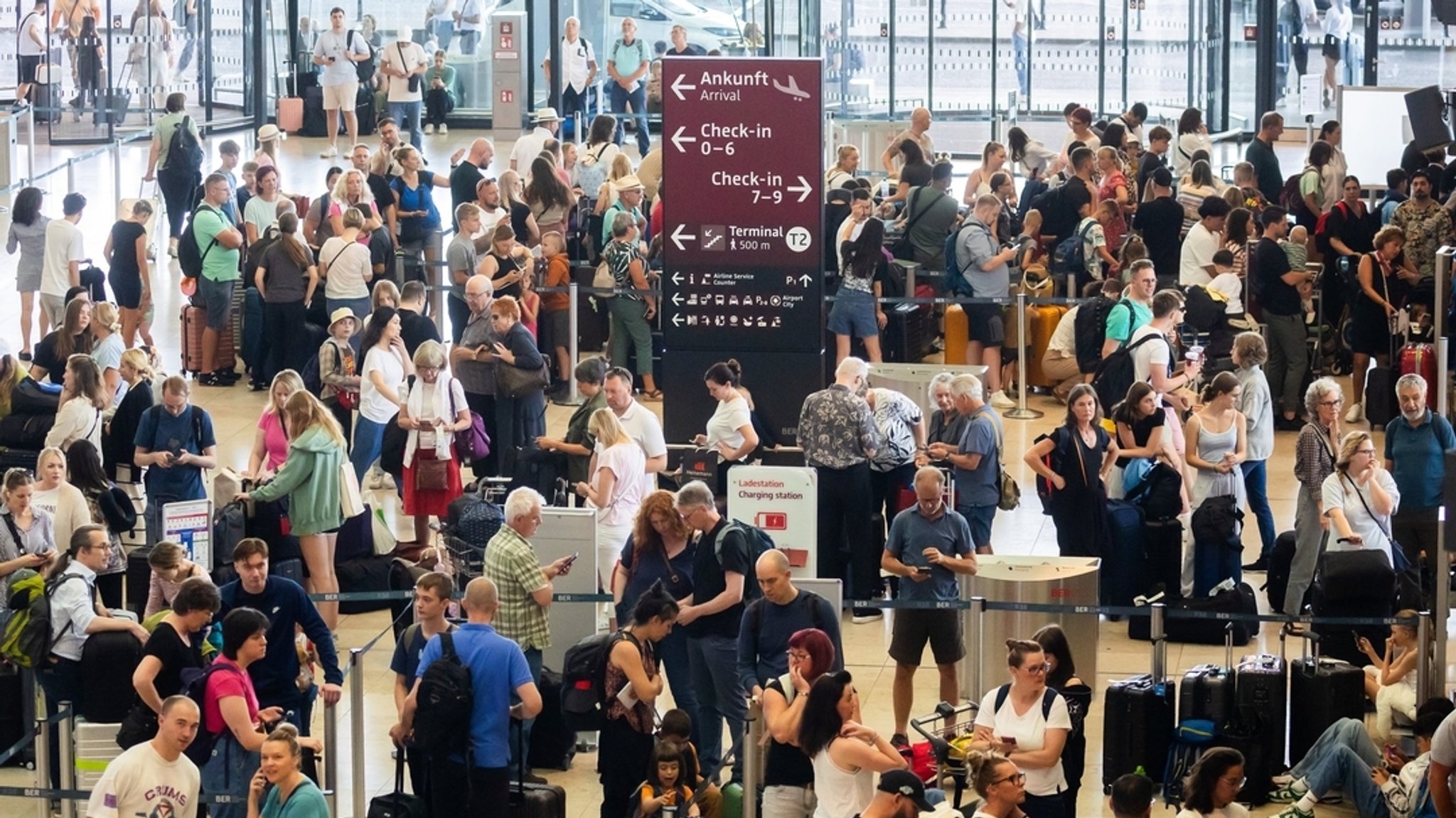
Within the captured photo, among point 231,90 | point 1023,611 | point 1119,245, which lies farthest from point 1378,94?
point 231,90

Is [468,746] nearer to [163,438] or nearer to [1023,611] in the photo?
[1023,611]

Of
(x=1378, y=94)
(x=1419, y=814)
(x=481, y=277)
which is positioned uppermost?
(x=1378, y=94)

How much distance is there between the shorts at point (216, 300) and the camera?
60.3 ft

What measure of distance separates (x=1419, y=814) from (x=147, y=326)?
11.8 meters

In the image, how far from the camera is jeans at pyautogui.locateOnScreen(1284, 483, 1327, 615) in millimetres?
12477

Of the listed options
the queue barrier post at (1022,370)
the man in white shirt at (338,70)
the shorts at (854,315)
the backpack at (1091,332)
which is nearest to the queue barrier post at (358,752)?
the shorts at (854,315)

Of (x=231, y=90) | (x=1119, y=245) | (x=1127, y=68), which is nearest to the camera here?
(x=1119, y=245)

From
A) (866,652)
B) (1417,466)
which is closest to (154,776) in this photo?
(866,652)

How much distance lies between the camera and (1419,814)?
400 inches

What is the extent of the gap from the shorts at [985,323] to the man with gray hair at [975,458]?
4654mm

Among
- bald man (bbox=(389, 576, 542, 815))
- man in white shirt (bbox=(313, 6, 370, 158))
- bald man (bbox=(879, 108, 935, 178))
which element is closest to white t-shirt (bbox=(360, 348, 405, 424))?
bald man (bbox=(389, 576, 542, 815))

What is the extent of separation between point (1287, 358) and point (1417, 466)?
14.7ft

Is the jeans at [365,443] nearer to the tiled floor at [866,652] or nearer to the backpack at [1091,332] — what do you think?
the tiled floor at [866,652]

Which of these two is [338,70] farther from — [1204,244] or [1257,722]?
[1257,722]
